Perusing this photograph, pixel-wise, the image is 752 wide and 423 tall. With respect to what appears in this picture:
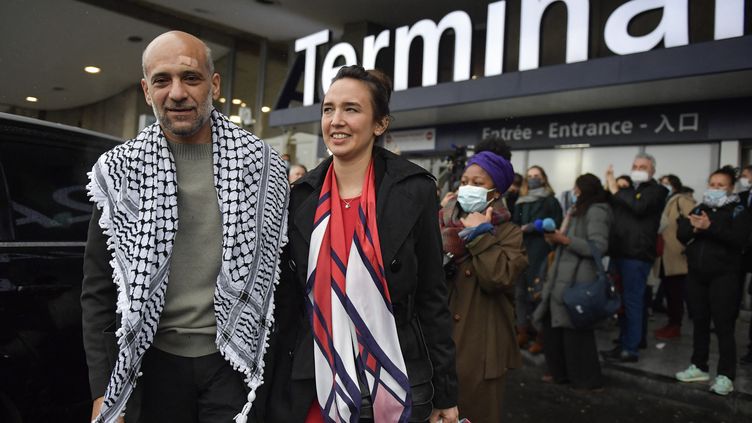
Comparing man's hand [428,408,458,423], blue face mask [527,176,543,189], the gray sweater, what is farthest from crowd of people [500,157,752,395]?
the gray sweater

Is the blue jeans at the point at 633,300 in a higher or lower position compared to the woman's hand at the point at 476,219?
lower

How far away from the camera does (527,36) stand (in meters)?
8.99

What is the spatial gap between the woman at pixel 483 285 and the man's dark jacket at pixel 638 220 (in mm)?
3216

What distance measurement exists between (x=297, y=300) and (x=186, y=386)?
0.47 m

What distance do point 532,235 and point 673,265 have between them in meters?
2.08

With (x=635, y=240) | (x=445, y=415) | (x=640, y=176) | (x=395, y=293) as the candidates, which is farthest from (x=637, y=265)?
(x=395, y=293)

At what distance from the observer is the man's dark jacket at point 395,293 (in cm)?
200

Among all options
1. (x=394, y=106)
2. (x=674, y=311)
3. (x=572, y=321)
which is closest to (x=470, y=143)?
(x=394, y=106)

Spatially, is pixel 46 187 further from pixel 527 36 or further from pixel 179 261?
pixel 527 36

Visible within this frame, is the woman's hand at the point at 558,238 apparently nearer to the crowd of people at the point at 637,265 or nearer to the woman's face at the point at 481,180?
the crowd of people at the point at 637,265

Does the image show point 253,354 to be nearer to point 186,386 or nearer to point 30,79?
point 186,386

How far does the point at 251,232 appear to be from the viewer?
197cm

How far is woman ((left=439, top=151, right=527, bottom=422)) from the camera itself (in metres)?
2.98

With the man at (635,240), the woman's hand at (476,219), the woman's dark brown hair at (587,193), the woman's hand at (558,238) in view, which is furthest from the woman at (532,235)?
the woman's hand at (476,219)
